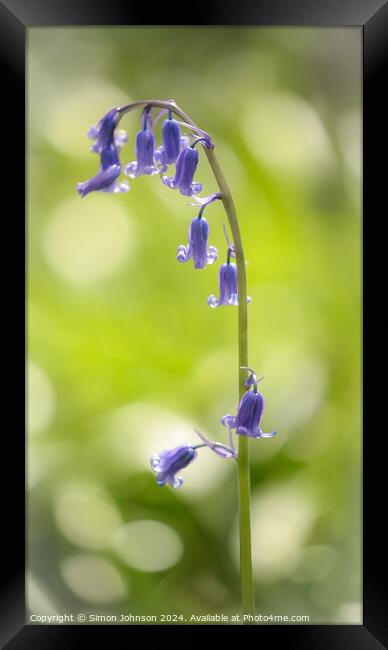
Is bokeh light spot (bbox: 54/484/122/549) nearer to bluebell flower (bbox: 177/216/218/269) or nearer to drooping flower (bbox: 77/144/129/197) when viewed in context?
bluebell flower (bbox: 177/216/218/269)

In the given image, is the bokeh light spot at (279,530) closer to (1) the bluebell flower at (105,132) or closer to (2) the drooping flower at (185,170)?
(2) the drooping flower at (185,170)

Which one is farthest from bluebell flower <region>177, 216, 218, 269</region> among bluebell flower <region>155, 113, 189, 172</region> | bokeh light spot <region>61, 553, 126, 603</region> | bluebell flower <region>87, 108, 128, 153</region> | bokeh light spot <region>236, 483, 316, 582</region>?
bokeh light spot <region>61, 553, 126, 603</region>

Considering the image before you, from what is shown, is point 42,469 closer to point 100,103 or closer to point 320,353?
point 320,353

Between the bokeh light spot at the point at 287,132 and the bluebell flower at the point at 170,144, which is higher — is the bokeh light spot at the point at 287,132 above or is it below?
above

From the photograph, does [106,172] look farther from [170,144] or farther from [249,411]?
Answer: [249,411]

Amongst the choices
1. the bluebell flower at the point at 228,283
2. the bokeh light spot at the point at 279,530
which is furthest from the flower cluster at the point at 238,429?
the bokeh light spot at the point at 279,530

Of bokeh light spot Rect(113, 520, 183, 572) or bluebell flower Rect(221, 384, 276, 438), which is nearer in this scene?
bluebell flower Rect(221, 384, 276, 438)
